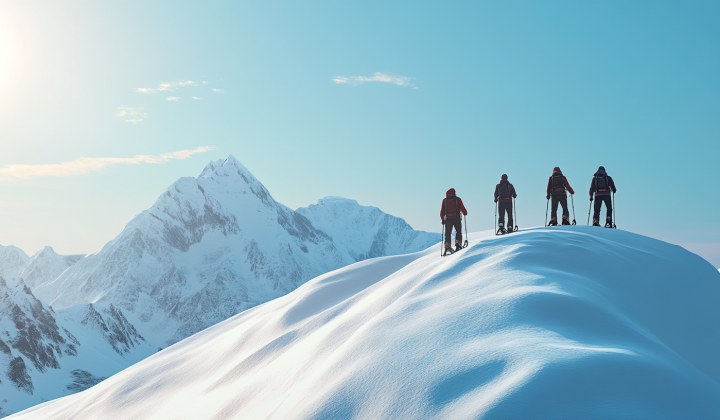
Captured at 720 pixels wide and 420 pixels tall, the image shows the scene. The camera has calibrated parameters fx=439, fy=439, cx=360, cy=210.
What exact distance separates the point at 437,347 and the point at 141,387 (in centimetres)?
1550

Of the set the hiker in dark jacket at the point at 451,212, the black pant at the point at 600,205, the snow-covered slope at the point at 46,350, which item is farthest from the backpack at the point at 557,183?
the snow-covered slope at the point at 46,350

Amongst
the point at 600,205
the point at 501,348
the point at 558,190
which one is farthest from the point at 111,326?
the point at 501,348

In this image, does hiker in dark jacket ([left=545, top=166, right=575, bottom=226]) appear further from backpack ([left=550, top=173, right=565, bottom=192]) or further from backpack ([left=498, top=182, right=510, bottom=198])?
backpack ([left=498, top=182, right=510, bottom=198])

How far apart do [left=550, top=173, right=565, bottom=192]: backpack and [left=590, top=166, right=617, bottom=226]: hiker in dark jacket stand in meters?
1.91

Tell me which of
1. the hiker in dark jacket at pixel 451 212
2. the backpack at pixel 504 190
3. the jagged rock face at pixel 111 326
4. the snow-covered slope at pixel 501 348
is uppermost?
the backpack at pixel 504 190

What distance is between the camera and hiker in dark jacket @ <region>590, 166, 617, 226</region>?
18.8 m

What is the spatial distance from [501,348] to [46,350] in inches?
6147

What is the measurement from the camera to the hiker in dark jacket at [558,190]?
1827cm

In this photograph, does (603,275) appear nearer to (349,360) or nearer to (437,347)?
(437,347)

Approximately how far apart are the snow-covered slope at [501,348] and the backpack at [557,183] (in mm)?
2528

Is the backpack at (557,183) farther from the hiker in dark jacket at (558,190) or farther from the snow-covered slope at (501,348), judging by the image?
the snow-covered slope at (501,348)

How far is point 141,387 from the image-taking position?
18.0 meters

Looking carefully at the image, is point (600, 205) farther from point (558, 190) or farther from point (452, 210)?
point (452, 210)

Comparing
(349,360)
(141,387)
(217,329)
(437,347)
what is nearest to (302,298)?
(141,387)
